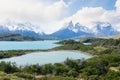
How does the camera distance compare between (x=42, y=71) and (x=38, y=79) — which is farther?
(x=42, y=71)

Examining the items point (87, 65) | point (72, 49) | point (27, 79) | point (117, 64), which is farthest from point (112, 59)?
point (72, 49)

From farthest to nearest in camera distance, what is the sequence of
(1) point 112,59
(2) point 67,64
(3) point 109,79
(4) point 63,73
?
1. (1) point 112,59
2. (2) point 67,64
3. (4) point 63,73
4. (3) point 109,79

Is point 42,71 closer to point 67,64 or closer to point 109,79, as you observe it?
point 67,64

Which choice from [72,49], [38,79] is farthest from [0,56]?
[38,79]

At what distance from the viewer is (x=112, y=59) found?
98875 mm

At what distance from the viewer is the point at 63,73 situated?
249 feet

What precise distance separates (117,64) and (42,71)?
2655cm

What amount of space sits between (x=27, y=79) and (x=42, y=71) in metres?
17.8

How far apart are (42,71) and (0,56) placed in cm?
7494

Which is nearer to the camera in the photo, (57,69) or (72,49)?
(57,69)

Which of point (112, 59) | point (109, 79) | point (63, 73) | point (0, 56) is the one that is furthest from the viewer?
point (0, 56)

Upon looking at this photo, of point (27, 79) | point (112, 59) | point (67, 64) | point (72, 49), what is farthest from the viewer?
point (72, 49)

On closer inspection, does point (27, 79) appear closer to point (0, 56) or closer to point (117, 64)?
point (117, 64)

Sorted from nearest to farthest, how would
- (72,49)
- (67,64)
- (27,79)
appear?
1. (27,79)
2. (67,64)
3. (72,49)
